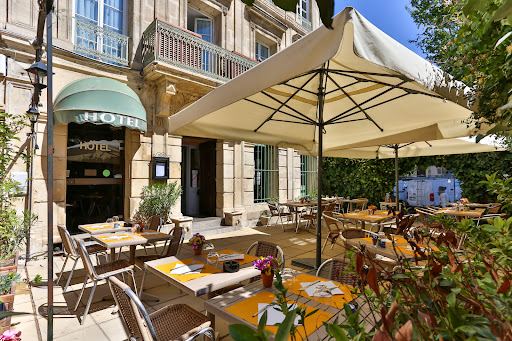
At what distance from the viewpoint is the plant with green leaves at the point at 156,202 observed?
7.36m

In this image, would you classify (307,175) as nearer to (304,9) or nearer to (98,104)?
(304,9)

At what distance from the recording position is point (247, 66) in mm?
9875

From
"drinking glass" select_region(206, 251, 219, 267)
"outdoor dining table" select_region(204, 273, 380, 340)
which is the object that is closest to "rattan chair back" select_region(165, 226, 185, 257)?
"drinking glass" select_region(206, 251, 219, 267)

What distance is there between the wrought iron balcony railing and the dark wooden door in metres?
3.80

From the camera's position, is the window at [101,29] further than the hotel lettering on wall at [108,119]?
Yes

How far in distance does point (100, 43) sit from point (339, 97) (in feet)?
21.4

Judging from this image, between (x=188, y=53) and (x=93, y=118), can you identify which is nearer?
(x=93, y=118)

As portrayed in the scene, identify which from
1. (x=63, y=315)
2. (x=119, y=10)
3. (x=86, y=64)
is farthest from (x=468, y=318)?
(x=119, y=10)

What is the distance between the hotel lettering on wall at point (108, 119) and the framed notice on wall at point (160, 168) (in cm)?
151

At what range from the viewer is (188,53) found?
325 inches

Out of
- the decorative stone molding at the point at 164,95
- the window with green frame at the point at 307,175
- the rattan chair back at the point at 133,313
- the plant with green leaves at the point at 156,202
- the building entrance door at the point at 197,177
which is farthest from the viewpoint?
the window with green frame at the point at 307,175

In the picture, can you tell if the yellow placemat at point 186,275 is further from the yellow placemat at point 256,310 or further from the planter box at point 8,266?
the planter box at point 8,266

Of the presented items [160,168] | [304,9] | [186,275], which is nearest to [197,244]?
[186,275]

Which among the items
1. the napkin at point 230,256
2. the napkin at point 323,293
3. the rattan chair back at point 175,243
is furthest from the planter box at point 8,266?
the napkin at point 323,293
